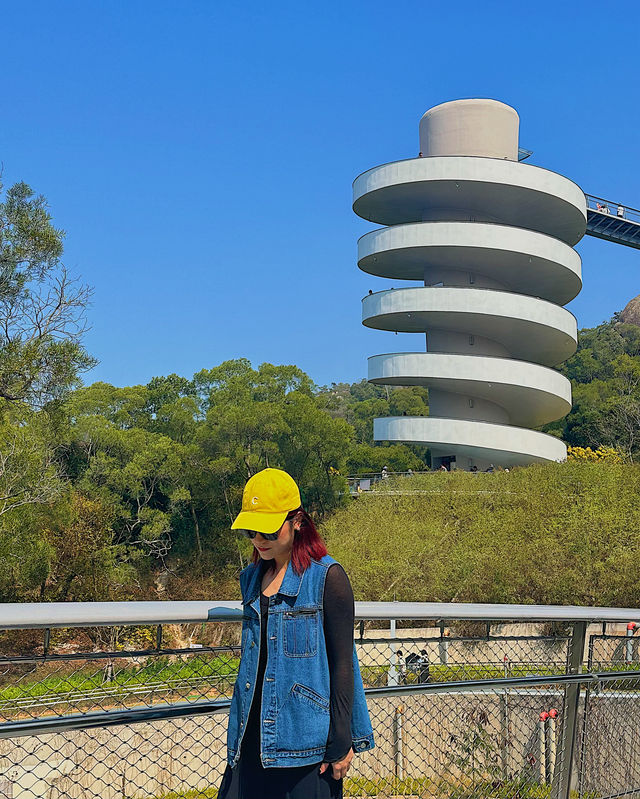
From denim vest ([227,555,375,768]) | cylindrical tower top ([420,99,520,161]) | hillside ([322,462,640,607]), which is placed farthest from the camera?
cylindrical tower top ([420,99,520,161])

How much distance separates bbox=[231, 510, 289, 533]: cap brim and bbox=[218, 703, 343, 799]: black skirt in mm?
554

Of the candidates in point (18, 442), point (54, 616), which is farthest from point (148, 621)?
point (18, 442)

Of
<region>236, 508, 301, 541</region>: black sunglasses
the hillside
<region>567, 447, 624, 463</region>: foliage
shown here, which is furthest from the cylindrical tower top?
<region>236, 508, 301, 541</region>: black sunglasses

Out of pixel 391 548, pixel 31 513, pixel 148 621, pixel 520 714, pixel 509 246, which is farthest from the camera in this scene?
pixel 509 246

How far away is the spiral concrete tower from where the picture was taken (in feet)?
103

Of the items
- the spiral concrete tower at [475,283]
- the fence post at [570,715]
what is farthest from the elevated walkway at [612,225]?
the fence post at [570,715]

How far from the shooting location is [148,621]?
261 centimetres

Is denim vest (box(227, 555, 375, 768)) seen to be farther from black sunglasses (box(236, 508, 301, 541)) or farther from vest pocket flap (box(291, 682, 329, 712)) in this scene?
black sunglasses (box(236, 508, 301, 541))

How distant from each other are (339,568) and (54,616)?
833 millimetres

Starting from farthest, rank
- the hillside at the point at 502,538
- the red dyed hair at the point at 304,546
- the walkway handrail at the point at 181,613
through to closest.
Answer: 1. the hillside at the point at 502,538
2. the red dyed hair at the point at 304,546
3. the walkway handrail at the point at 181,613

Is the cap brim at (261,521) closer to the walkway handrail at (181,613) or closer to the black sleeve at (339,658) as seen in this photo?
the black sleeve at (339,658)

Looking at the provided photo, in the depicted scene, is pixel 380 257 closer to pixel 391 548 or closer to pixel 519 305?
pixel 519 305

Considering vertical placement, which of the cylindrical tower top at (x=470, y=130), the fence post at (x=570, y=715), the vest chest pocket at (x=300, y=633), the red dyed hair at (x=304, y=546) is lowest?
the fence post at (x=570, y=715)

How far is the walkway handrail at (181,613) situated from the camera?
2.41 m
